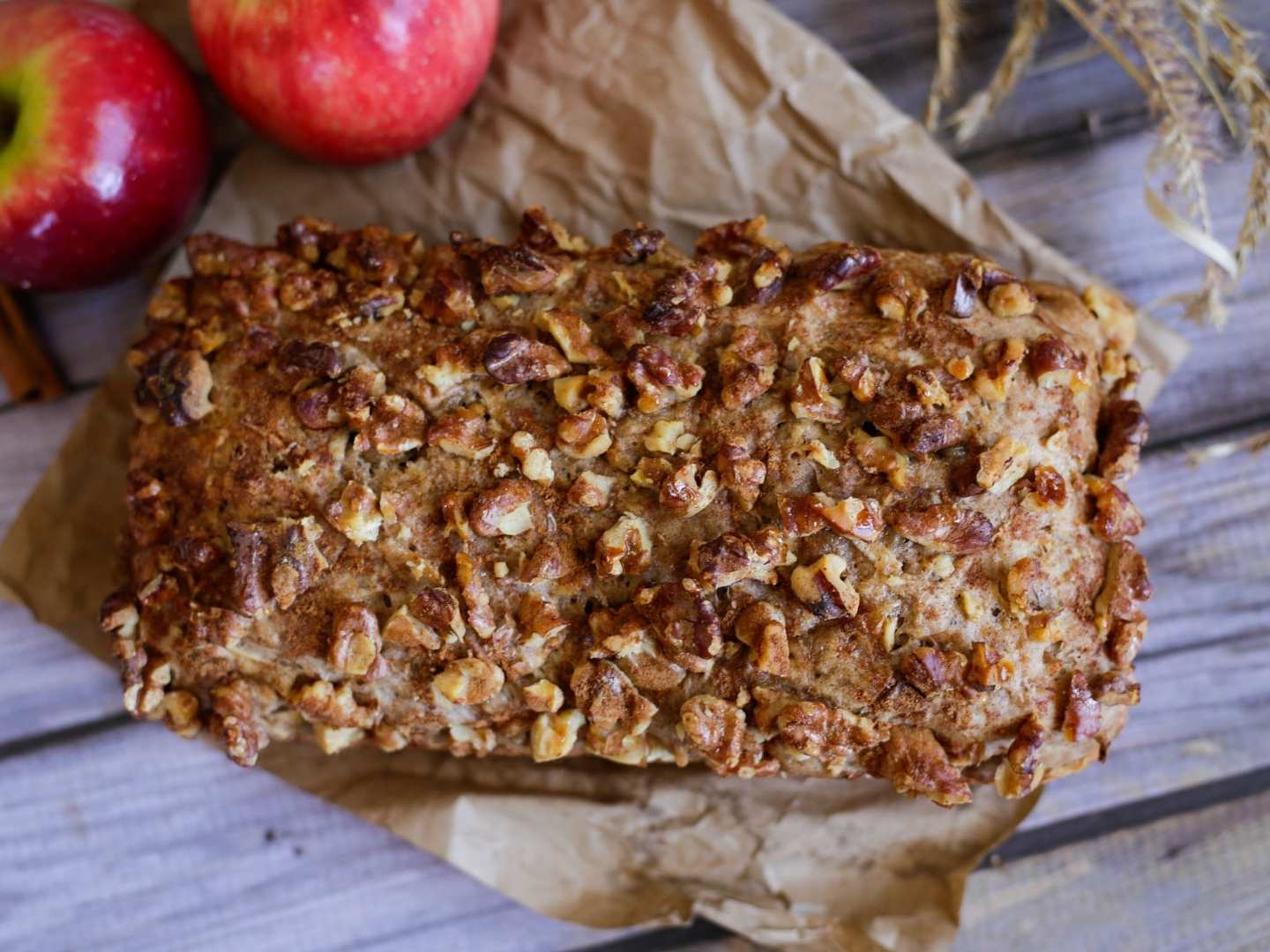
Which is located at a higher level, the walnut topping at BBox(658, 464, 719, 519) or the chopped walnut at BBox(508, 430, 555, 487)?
the chopped walnut at BBox(508, 430, 555, 487)

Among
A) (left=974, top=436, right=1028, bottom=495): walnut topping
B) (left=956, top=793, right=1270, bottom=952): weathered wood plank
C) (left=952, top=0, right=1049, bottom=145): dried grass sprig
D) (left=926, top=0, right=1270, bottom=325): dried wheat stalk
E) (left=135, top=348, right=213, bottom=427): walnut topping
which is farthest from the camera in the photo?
(left=956, top=793, right=1270, bottom=952): weathered wood plank

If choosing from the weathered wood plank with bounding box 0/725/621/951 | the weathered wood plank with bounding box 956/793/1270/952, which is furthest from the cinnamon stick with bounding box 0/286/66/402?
the weathered wood plank with bounding box 956/793/1270/952

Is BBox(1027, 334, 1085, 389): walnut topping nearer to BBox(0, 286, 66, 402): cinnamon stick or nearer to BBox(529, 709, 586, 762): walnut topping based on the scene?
BBox(529, 709, 586, 762): walnut topping

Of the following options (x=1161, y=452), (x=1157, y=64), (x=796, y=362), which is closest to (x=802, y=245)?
(x=796, y=362)

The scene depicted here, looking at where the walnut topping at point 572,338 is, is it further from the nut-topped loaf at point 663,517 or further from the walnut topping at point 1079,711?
the walnut topping at point 1079,711

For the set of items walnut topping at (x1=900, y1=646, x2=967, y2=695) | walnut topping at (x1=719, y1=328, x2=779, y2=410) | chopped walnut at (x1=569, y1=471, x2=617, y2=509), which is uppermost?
walnut topping at (x1=719, y1=328, x2=779, y2=410)

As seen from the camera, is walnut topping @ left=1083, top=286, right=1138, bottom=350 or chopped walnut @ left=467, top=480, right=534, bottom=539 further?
walnut topping @ left=1083, top=286, right=1138, bottom=350
